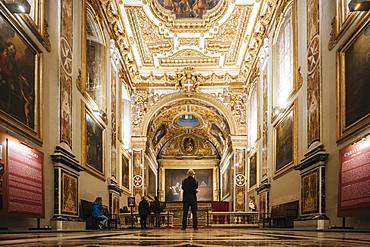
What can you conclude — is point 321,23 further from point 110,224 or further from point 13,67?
point 110,224

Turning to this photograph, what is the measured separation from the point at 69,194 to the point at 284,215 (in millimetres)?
7120

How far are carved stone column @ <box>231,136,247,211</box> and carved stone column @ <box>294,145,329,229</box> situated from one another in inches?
547

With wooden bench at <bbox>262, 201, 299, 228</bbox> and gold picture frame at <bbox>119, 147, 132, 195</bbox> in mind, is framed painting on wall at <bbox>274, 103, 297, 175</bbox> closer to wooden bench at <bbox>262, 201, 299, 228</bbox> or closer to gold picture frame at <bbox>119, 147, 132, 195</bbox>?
wooden bench at <bbox>262, 201, 299, 228</bbox>

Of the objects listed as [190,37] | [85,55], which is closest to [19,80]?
[85,55]

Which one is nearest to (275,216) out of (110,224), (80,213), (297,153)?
(297,153)

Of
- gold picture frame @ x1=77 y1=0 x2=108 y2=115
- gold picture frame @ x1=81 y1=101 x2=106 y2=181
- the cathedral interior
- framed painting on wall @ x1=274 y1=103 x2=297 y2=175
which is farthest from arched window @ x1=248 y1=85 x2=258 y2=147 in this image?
gold picture frame @ x1=81 y1=101 x2=106 y2=181

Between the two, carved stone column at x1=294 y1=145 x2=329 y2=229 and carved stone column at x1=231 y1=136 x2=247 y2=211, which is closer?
carved stone column at x1=294 y1=145 x2=329 y2=229

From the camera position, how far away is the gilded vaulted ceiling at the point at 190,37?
2177 cm

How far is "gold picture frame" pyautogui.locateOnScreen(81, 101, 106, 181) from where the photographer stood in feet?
50.6

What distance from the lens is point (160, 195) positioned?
45375mm

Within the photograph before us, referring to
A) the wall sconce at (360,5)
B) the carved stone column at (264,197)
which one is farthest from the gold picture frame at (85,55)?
the wall sconce at (360,5)

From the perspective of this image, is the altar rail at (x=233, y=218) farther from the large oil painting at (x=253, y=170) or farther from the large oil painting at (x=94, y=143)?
the large oil painting at (x=94, y=143)

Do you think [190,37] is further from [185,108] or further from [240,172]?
[185,108]

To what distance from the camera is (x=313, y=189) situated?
12977 mm
